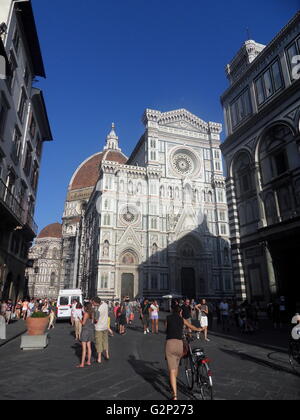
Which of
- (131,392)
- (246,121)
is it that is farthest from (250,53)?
(131,392)

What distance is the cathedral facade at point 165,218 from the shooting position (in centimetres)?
3628

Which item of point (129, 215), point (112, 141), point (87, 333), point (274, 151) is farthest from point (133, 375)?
point (112, 141)

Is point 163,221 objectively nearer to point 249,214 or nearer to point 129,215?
point 129,215

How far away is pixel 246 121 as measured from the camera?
17734 millimetres

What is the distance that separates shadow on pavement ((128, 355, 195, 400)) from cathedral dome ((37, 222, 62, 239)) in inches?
2833

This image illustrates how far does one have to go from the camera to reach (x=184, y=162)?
44.2m

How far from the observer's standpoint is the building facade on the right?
14203 millimetres

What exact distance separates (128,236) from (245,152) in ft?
74.7

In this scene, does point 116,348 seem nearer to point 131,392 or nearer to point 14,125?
point 131,392

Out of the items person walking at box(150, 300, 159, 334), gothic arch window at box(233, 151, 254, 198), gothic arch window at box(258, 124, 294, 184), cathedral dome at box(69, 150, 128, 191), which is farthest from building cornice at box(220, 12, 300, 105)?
cathedral dome at box(69, 150, 128, 191)

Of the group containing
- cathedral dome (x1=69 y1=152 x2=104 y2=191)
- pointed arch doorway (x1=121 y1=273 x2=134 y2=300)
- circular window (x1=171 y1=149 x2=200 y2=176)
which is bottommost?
pointed arch doorway (x1=121 y1=273 x2=134 y2=300)

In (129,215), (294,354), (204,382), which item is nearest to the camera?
(204,382)

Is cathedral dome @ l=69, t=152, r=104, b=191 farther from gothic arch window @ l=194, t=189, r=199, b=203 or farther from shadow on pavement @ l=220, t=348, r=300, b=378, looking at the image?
shadow on pavement @ l=220, t=348, r=300, b=378

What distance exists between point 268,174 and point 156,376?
13213 mm
